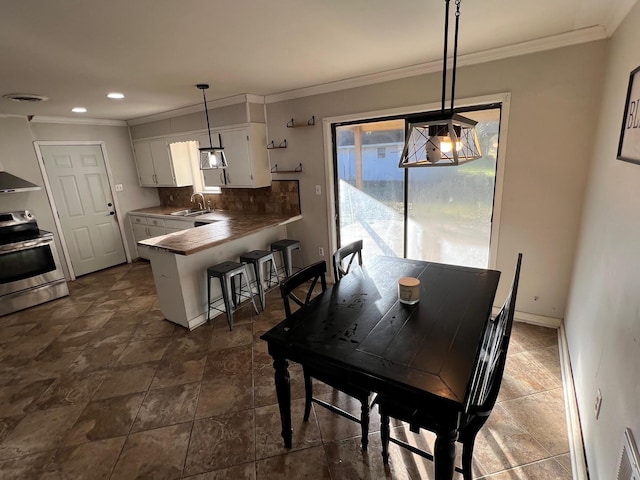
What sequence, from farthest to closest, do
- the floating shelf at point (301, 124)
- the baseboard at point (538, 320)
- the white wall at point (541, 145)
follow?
the floating shelf at point (301, 124)
the baseboard at point (538, 320)
the white wall at point (541, 145)

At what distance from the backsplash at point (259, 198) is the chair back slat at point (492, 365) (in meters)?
2.83

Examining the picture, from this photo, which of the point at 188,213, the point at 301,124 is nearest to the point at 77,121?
the point at 188,213

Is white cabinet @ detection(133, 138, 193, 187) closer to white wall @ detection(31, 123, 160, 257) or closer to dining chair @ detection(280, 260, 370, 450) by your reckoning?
white wall @ detection(31, 123, 160, 257)

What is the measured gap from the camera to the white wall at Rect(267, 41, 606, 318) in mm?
2381

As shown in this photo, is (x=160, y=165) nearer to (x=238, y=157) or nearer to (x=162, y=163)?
(x=162, y=163)

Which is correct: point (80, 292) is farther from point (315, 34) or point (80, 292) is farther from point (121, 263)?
point (315, 34)

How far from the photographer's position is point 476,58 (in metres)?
2.65

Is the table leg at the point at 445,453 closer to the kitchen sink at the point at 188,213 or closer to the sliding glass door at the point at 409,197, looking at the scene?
the sliding glass door at the point at 409,197

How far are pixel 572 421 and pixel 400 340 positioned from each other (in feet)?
4.38

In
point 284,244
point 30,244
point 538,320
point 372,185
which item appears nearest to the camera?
point 538,320

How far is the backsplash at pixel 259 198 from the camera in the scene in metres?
4.14

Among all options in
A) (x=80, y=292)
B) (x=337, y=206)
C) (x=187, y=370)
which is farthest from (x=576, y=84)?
(x=80, y=292)

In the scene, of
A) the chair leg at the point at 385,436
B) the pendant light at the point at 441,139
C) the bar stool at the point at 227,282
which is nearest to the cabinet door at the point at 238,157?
the bar stool at the point at 227,282

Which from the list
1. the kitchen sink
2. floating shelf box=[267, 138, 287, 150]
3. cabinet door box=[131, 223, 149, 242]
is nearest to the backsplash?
the kitchen sink
